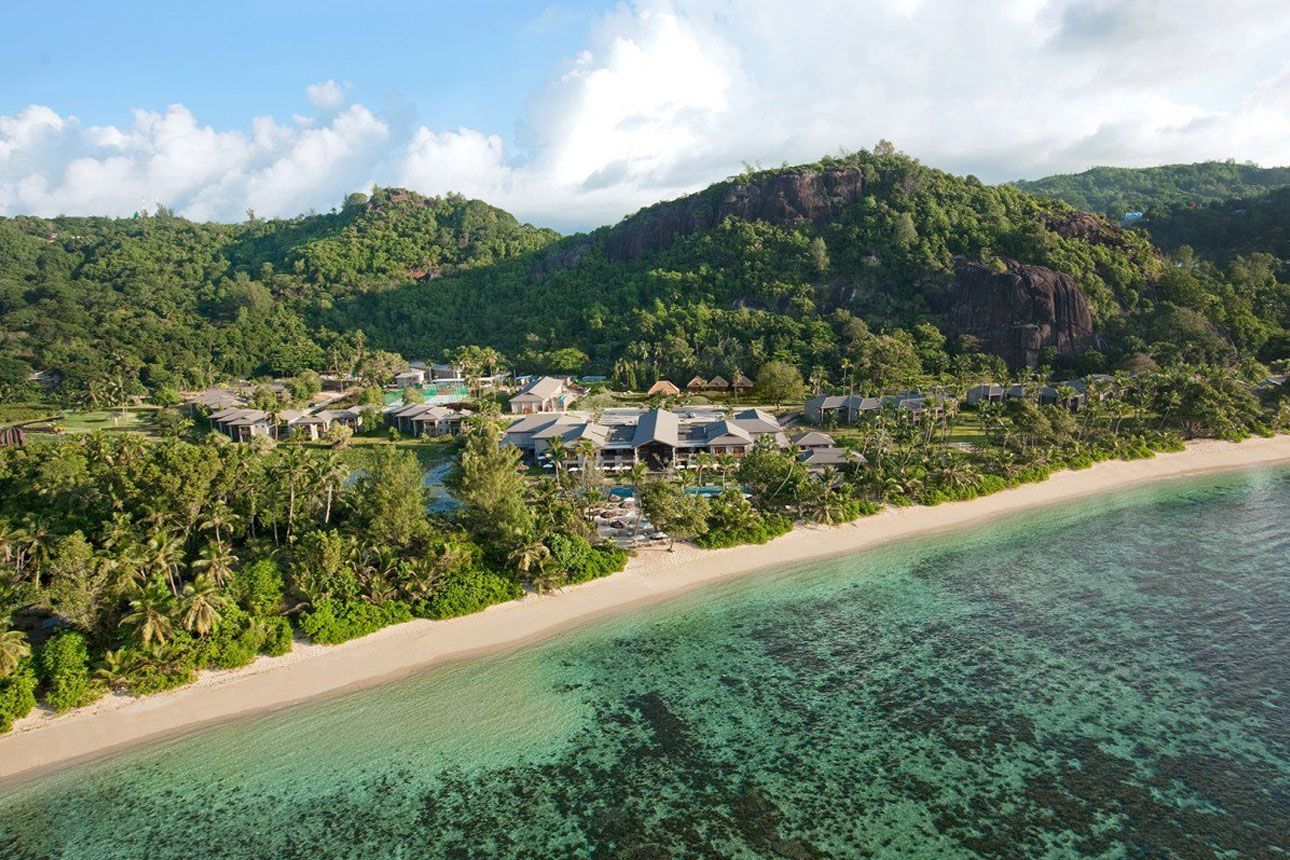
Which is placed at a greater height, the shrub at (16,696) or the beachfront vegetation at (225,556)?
the beachfront vegetation at (225,556)

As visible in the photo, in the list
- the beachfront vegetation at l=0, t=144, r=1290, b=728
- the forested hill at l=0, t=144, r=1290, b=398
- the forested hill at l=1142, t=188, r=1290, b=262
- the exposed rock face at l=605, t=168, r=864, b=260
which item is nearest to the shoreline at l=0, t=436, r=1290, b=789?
the beachfront vegetation at l=0, t=144, r=1290, b=728

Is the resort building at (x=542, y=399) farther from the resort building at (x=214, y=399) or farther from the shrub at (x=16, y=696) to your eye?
the shrub at (x=16, y=696)

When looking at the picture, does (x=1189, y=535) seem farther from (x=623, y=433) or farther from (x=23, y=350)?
(x=23, y=350)

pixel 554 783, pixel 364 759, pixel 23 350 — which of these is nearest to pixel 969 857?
pixel 554 783

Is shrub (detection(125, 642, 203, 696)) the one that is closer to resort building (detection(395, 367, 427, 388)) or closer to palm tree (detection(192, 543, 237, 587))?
palm tree (detection(192, 543, 237, 587))

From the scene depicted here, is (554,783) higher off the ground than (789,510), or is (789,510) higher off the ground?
(789,510)

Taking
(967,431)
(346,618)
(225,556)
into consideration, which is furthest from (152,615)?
(967,431)

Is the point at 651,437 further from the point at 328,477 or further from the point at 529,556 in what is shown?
the point at 328,477

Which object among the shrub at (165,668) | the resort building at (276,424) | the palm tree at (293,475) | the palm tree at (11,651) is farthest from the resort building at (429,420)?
the palm tree at (11,651)
